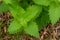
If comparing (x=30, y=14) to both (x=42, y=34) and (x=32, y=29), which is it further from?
(x=42, y=34)

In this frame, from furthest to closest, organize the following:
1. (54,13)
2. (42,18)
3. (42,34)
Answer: (42,34)
(42,18)
(54,13)

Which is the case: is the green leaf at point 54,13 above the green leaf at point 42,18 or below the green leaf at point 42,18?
above

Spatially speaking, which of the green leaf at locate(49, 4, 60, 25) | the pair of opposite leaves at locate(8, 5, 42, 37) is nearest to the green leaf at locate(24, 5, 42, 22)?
the pair of opposite leaves at locate(8, 5, 42, 37)

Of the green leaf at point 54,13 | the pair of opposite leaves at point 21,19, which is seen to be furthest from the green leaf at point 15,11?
the green leaf at point 54,13

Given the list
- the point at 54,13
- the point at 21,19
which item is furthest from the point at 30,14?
the point at 54,13

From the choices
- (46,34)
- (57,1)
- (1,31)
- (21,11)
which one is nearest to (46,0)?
(57,1)

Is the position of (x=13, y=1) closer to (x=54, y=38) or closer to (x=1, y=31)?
(x=1, y=31)

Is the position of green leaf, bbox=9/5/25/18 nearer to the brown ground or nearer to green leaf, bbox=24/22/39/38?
green leaf, bbox=24/22/39/38

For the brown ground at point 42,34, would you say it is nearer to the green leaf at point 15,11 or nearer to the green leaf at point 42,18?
the green leaf at point 42,18

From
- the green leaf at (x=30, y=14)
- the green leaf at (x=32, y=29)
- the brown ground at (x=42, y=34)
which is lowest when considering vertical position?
the brown ground at (x=42, y=34)
